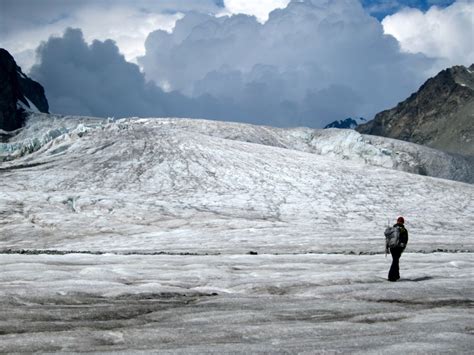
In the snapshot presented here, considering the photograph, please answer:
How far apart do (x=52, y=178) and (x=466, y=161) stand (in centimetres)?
7908

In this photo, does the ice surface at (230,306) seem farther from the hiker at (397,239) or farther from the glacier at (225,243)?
the hiker at (397,239)

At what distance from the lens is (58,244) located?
4672 cm

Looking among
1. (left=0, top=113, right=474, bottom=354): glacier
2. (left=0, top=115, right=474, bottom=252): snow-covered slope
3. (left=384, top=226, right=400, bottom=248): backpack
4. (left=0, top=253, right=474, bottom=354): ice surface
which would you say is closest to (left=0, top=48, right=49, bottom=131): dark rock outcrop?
(left=0, top=113, right=474, bottom=354): glacier

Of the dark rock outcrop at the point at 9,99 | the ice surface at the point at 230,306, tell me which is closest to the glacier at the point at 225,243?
the ice surface at the point at 230,306

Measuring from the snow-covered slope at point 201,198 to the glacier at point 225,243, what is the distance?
232 millimetres

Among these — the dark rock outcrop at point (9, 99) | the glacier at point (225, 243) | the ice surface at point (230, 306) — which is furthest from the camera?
the dark rock outcrop at point (9, 99)

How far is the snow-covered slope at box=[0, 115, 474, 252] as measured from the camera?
47.0m

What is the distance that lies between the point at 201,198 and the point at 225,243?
58.5 ft

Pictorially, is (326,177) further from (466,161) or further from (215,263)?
(466,161)

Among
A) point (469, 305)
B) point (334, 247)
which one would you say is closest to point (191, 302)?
point (469, 305)

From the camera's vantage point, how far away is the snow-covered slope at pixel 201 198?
154ft

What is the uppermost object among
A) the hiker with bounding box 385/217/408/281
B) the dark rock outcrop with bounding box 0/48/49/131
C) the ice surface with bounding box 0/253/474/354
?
the dark rock outcrop with bounding box 0/48/49/131

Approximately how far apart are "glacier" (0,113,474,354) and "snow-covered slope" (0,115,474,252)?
0.23 m

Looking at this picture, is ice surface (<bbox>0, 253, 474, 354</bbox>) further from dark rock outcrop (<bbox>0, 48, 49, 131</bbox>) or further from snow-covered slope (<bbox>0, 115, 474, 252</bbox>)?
dark rock outcrop (<bbox>0, 48, 49, 131</bbox>)
